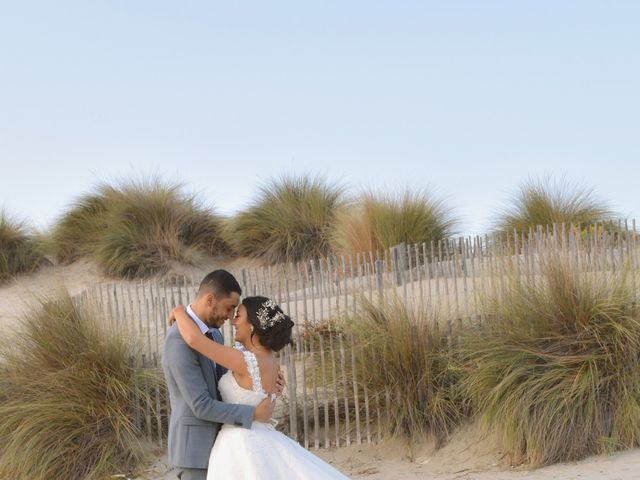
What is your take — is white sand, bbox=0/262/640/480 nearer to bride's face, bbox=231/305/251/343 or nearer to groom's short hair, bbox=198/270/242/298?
bride's face, bbox=231/305/251/343

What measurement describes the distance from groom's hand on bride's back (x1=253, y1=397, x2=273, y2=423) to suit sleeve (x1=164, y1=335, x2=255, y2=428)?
3 cm

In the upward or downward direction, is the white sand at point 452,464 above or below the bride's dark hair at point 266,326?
below

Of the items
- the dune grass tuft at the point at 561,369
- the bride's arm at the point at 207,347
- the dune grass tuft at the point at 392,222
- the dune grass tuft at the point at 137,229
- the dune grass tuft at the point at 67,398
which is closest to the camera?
the bride's arm at the point at 207,347

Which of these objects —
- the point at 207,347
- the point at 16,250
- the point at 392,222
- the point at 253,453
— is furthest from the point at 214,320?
the point at 16,250

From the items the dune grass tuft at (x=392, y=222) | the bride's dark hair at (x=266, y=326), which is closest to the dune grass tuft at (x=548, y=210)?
the dune grass tuft at (x=392, y=222)

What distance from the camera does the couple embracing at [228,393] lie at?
3.97 meters

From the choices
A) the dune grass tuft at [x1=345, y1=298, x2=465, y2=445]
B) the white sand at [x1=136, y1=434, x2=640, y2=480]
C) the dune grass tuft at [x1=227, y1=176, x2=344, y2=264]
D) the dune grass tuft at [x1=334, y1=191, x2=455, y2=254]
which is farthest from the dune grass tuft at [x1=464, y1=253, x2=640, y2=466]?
the dune grass tuft at [x1=227, y1=176, x2=344, y2=264]

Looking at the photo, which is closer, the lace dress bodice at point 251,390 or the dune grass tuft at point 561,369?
the lace dress bodice at point 251,390

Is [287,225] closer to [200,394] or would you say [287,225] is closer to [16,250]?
[16,250]

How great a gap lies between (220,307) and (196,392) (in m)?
0.38

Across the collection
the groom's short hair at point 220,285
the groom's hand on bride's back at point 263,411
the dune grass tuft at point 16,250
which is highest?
the dune grass tuft at point 16,250

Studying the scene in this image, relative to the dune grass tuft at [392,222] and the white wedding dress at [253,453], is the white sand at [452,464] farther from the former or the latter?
the dune grass tuft at [392,222]

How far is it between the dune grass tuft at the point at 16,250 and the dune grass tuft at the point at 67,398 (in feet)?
29.7

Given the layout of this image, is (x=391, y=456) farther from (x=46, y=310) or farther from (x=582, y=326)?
(x=46, y=310)
